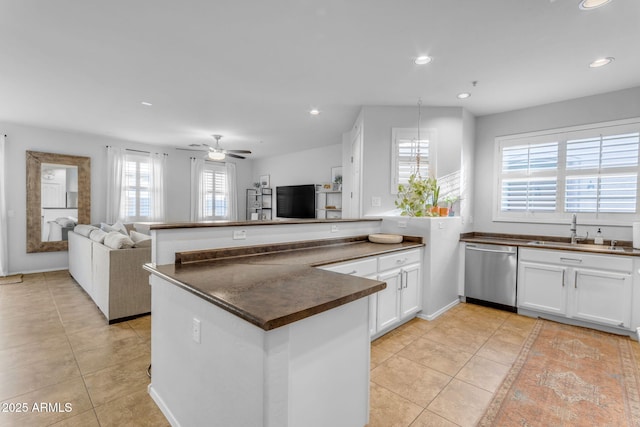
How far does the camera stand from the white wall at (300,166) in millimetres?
6703

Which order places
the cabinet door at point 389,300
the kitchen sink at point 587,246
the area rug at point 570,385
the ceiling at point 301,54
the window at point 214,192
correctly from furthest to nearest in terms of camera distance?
the window at point 214,192, the kitchen sink at point 587,246, the cabinet door at point 389,300, the ceiling at point 301,54, the area rug at point 570,385

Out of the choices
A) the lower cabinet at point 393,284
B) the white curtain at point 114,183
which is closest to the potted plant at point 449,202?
the lower cabinet at point 393,284

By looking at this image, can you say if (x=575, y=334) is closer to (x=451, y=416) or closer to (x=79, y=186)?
(x=451, y=416)

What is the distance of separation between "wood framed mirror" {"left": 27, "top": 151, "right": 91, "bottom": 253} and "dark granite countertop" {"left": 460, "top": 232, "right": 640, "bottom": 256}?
7048 mm

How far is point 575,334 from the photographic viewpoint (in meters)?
3.03

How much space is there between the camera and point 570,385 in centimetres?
212

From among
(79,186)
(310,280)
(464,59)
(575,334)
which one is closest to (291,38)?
(464,59)

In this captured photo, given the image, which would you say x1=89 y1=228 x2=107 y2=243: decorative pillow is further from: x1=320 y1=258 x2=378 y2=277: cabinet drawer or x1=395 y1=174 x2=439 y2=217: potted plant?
x1=395 y1=174 x2=439 y2=217: potted plant

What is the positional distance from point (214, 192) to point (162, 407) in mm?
6589

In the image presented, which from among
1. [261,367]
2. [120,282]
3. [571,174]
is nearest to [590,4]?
[571,174]

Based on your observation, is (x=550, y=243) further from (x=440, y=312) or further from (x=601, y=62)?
(x=601, y=62)

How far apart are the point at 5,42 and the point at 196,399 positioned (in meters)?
3.36

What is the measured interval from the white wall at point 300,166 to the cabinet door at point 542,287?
4.09 meters

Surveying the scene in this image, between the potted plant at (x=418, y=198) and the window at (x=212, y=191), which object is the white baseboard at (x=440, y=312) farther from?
the window at (x=212, y=191)
